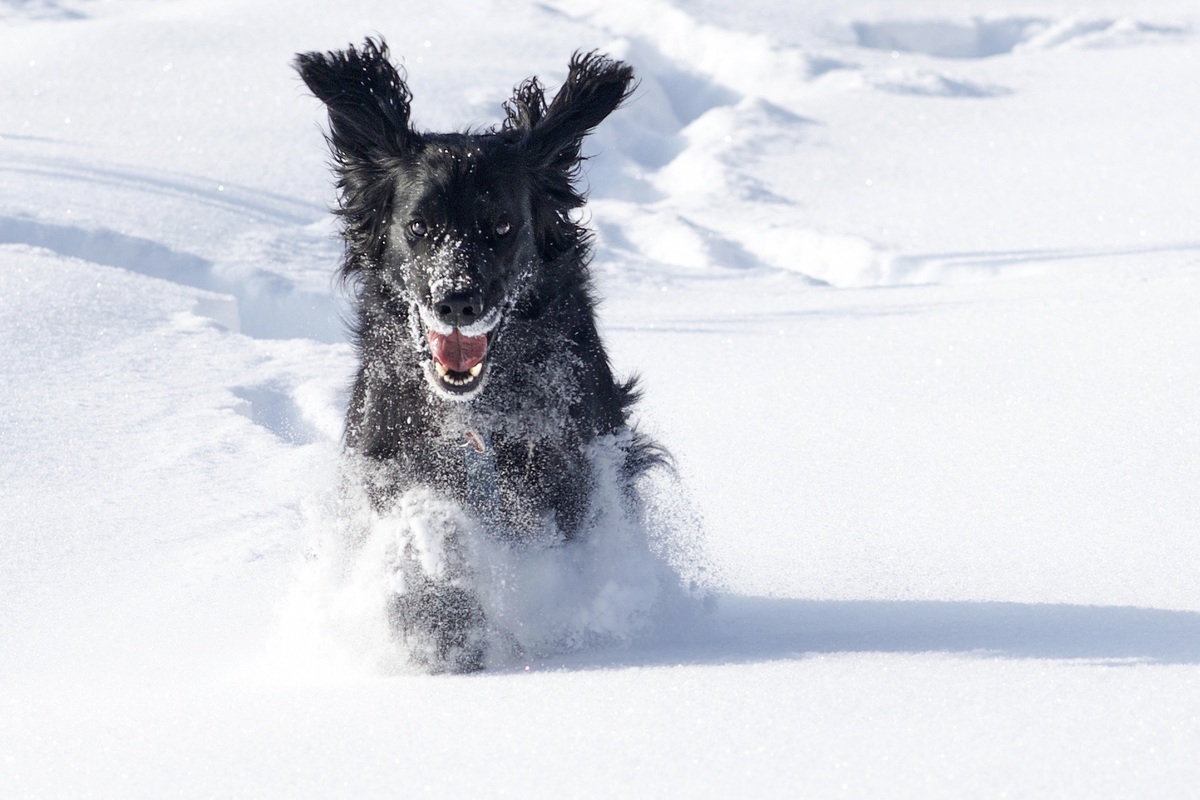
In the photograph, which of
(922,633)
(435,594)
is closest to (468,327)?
(435,594)

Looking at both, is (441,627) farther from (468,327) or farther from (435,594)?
(468,327)

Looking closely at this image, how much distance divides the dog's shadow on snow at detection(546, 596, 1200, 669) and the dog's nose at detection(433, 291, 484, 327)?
0.92m

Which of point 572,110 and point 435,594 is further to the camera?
point 572,110

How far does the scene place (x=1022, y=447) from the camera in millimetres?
5012

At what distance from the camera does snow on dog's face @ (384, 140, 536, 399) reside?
11.6ft

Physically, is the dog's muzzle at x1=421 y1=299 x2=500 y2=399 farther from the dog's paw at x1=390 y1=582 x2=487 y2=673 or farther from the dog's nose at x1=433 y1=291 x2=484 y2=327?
the dog's paw at x1=390 y1=582 x2=487 y2=673

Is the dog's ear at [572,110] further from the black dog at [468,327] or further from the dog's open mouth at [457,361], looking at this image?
the dog's open mouth at [457,361]

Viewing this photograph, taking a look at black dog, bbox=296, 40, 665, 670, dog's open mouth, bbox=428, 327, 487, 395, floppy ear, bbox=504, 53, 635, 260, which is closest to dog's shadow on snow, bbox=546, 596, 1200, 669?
black dog, bbox=296, 40, 665, 670

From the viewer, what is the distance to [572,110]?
4.35 metres

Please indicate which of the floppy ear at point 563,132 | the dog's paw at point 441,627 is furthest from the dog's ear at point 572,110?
the dog's paw at point 441,627

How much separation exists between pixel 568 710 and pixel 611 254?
678cm

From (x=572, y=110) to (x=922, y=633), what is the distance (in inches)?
79.9

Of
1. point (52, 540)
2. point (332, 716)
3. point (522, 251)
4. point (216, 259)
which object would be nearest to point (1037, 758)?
point (332, 716)

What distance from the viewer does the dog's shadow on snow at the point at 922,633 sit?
10.1 ft
